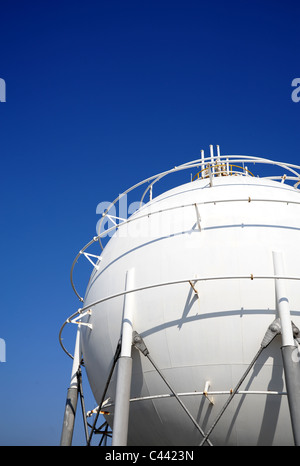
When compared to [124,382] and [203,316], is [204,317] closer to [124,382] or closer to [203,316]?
[203,316]

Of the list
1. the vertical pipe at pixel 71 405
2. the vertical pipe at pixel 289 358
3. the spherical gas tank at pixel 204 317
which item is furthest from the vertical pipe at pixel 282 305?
the vertical pipe at pixel 71 405

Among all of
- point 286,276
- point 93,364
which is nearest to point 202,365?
point 286,276

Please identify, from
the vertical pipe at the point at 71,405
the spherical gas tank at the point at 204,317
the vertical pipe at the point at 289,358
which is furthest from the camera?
the vertical pipe at the point at 71,405

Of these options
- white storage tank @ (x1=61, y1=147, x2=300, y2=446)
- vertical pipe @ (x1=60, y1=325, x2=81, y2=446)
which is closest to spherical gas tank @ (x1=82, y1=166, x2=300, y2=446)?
white storage tank @ (x1=61, y1=147, x2=300, y2=446)

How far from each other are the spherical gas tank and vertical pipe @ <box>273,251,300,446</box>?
201mm

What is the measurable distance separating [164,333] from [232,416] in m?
1.95

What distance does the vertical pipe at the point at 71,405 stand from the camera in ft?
34.2

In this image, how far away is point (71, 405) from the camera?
10.7 m

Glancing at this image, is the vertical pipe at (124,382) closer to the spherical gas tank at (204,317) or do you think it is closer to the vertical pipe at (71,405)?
the spherical gas tank at (204,317)

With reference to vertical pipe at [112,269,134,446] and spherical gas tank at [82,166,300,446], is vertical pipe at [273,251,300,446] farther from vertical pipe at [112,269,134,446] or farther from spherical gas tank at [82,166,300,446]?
vertical pipe at [112,269,134,446]

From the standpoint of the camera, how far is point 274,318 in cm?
816

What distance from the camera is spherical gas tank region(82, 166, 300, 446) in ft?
26.2

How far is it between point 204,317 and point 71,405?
4564 mm

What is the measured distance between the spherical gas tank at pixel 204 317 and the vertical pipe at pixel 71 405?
0.87 metres
